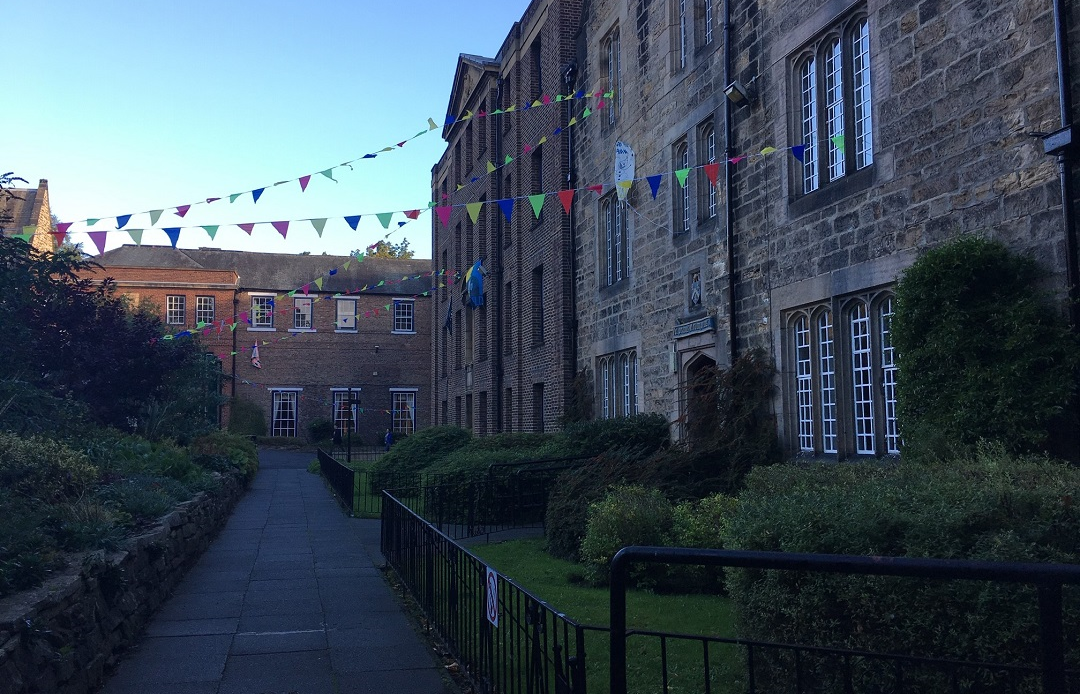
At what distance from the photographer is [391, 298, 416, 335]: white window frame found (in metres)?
48.8

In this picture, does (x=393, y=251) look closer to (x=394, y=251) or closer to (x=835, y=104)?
(x=394, y=251)

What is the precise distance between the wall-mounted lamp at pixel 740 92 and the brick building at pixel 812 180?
37mm

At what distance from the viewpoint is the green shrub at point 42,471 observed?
28.7 feet

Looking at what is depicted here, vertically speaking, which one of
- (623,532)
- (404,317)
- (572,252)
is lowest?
(623,532)

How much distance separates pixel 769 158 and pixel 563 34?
1057 centimetres

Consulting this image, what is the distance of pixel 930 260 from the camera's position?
28.0ft

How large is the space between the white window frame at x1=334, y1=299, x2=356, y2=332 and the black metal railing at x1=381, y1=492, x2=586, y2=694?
3901 centimetres

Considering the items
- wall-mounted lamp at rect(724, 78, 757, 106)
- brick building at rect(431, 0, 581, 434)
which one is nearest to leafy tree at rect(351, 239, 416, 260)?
brick building at rect(431, 0, 581, 434)

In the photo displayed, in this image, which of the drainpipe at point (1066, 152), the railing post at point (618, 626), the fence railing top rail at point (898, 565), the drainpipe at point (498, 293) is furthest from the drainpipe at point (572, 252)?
the fence railing top rail at point (898, 565)

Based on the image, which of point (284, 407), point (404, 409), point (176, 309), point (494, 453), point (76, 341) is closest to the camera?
point (494, 453)

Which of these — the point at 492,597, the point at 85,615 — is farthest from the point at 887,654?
the point at 85,615

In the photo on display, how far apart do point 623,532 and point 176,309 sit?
4072 centimetres

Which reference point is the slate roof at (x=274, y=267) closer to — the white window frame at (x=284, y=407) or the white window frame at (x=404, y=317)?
the white window frame at (x=404, y=317)

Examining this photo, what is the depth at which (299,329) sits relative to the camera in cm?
4691
